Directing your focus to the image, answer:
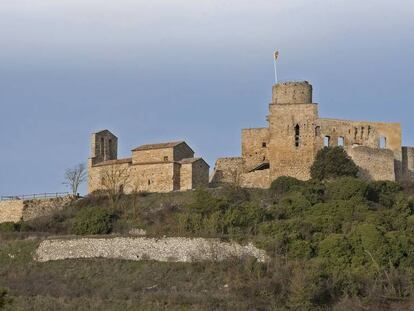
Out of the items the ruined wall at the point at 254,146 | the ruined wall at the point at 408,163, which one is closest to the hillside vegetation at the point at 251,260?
the ruined wall at the point at 408,163

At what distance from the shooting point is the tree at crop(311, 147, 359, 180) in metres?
59.5

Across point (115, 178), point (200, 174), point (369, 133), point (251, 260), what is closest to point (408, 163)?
point (369, 133)

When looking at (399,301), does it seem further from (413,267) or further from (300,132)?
(300,132)

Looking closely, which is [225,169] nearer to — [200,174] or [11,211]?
[200,174]

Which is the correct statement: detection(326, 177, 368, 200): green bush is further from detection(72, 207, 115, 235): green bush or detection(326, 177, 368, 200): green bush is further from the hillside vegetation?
detection(72, 207, 115, 235): green bush

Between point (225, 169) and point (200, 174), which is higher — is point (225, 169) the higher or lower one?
the higher one

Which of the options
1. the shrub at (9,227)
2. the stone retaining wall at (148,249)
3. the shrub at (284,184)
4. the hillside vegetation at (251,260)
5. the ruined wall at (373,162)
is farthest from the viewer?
the ruined wall at (373,162)

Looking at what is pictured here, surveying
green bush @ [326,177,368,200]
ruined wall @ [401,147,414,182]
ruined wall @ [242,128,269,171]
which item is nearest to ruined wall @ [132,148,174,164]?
ruined wall @ [242,128,269,171]

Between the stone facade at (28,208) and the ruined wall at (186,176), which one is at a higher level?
the ruined wall at (186,176)

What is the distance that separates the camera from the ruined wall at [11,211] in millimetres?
62612

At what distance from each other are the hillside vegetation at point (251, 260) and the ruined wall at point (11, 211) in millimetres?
4085

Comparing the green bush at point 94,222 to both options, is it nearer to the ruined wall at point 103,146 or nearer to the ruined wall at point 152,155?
the ruined wall at point 152,155

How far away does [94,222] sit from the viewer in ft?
181

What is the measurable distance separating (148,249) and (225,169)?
Result: 522 inches
